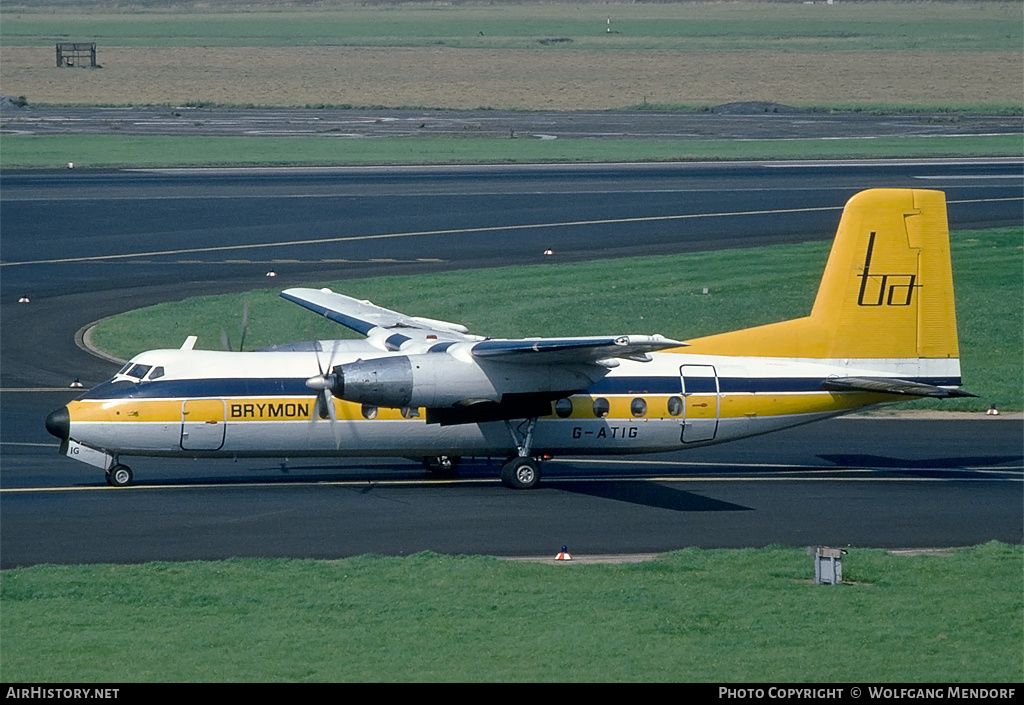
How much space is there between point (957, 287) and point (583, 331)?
1511 centimetres

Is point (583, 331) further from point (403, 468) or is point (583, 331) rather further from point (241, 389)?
point (241, 389)

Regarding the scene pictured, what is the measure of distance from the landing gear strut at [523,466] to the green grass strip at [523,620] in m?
6.06

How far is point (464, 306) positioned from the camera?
47.4 meters

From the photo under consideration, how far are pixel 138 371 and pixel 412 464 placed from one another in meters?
6.87

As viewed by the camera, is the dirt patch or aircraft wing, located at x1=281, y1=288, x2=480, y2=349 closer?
aircraft wing, located at x1=281, y1=288, x2=480, y2=349

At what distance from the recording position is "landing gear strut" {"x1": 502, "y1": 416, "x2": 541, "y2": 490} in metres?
29.4

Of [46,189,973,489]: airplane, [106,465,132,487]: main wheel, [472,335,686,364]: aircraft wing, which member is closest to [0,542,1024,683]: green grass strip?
[472,335,686,364]: aircraft wing

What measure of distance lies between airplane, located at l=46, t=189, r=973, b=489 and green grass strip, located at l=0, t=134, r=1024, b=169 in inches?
2108

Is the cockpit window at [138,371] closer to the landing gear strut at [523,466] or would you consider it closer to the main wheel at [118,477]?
the main wheel at [118,477]

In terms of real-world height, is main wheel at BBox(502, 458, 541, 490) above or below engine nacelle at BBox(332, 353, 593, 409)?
below

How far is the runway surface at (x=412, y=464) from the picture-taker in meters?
25.9

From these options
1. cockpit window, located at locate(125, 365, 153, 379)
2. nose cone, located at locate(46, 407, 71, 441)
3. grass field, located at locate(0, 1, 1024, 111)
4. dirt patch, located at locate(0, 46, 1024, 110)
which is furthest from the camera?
grass field, located at locate(0, 1, 1024, 111)

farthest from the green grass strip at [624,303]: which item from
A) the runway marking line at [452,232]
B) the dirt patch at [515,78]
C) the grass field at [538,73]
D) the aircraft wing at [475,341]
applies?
the dirt patch at [515,78]

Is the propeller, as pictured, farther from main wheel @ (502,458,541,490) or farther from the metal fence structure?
the metal fence structure
